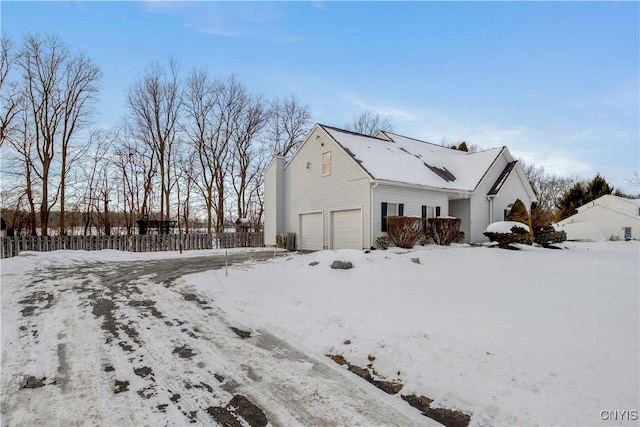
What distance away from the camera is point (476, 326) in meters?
4.21

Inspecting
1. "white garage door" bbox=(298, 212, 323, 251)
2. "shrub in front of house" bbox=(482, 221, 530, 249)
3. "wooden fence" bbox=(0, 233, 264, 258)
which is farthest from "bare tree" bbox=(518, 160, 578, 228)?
"wooden fence" bbox=(0, 233, 264, 258)

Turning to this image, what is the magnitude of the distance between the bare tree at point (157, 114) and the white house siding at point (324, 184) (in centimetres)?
1012

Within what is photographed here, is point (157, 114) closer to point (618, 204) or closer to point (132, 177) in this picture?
point (132, 177)

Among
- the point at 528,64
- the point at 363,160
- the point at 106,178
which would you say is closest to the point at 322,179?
the point at 363,160

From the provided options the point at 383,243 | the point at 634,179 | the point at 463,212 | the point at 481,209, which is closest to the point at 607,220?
the point at 634,179

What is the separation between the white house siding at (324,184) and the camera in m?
14.5

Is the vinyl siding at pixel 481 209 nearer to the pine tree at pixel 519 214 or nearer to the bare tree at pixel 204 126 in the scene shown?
the pine tree at pixel 519 214

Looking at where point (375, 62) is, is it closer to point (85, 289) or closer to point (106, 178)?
point (85, 289)

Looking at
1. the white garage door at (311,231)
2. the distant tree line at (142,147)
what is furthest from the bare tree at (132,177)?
the white garage door at (311,231)

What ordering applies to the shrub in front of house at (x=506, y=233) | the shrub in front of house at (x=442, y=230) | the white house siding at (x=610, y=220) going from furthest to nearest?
1. the white house siding at (x=610, y=220)
2. the shrub in front of house at (x=442, y=230)
3. the shrub in front of house at (x=506, y=233)

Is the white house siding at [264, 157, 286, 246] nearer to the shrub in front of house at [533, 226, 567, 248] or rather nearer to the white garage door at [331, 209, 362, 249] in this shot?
the white garage door at [331, 209, 362, 249]

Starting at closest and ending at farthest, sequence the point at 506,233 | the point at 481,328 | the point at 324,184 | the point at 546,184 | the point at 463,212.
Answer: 1. the point at 481,328
2. the point at 506,233
3. the point at 324,184
4. the point at 463,212
5. the point at 546,184

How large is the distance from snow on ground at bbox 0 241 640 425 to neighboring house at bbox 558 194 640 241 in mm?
22928

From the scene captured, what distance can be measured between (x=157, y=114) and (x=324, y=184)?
14737 millimetres
